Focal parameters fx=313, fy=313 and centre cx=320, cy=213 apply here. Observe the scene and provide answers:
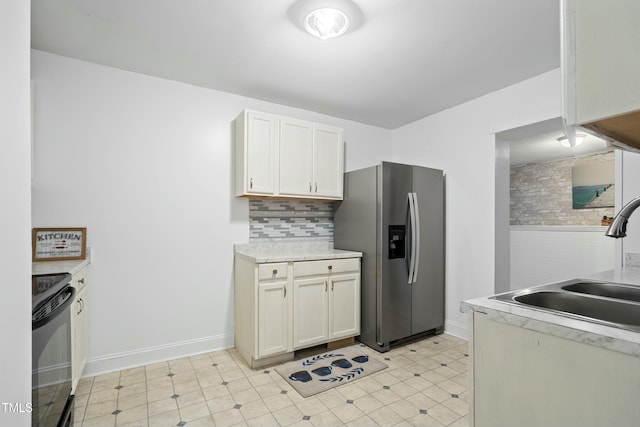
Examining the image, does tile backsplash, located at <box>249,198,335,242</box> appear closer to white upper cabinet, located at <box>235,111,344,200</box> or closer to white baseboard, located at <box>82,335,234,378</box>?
white upper cabinet, located at <box>235,111,344,200</box>

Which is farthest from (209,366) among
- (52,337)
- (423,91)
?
(423,91)

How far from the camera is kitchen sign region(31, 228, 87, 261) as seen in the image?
7.33ft

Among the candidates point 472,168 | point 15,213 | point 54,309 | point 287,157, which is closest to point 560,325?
point 15,213

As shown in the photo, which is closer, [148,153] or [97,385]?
[97,385]

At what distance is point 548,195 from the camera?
5535 mm

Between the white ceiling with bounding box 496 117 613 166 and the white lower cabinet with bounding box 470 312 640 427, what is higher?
the white ceiling with bounding box 496 117 613 166

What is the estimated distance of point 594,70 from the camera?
0.68 m

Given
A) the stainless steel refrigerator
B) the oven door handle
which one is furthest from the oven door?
the stainless steel refrigerator

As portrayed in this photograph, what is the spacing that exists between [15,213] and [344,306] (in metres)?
2.60

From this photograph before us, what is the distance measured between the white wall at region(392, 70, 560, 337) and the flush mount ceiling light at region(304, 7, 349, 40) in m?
1.85

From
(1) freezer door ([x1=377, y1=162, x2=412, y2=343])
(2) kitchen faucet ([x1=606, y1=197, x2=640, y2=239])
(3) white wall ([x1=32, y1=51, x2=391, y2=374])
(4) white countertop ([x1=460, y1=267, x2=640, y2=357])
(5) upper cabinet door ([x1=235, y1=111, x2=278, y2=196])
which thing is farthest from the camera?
(1) freezer door ([x1=377, y1=162, x2=412, y2=343])

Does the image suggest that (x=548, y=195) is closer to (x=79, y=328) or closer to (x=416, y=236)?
(x=416, y=236)

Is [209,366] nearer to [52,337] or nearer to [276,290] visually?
[276,290]

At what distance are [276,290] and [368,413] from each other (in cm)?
112
